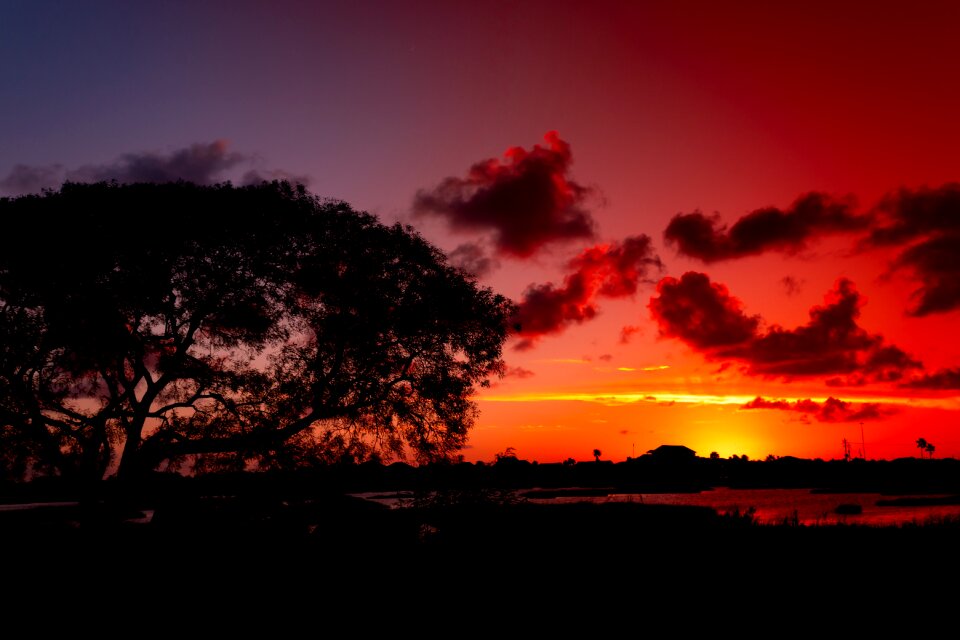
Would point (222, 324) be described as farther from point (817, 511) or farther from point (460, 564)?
point (817, 511)

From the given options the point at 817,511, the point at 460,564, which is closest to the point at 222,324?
the point at 460,564

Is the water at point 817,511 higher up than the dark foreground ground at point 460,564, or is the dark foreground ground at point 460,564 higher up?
the dark foreground ground at point 460,564

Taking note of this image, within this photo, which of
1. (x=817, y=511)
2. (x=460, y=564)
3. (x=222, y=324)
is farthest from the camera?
(x=817, y=511)

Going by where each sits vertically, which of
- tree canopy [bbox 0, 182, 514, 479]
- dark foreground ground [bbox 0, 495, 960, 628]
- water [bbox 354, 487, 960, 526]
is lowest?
water [bbox 354, 487, 960, 526]

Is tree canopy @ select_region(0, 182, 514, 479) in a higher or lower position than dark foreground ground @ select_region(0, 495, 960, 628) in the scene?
higher

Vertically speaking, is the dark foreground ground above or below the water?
above

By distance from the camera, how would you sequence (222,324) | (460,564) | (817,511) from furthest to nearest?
(817,511), (222,324), (460,564)

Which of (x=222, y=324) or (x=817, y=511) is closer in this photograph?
(x=222, y=324)

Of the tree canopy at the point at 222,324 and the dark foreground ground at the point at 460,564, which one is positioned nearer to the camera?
the dark foreground ground at the point at 460,564

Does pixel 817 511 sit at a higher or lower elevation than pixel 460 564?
lower

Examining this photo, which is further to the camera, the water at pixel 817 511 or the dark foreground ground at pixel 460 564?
the water at pixel 817 511

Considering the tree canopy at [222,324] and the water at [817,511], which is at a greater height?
the tree canopy at [222,324]

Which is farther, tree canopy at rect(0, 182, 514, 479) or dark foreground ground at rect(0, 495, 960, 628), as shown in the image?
tree canopy at rect(0, 182, 514, 479)

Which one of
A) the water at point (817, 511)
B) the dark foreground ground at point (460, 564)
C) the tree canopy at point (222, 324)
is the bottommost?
the water at point (817, 511)
